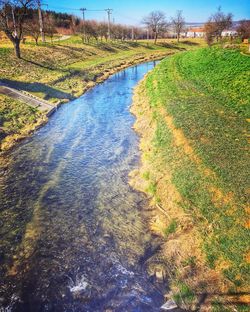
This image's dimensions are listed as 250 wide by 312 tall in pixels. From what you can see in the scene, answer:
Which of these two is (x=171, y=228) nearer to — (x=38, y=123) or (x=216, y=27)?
(x=38, y=123)

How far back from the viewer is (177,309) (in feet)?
31.5

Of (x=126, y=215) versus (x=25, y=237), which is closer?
(x=25, y=237)

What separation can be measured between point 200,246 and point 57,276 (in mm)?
5291

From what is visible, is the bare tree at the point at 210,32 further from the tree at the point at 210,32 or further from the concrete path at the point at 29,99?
the concrete path at the point at 29,99

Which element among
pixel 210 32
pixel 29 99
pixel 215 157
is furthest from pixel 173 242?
pixel 210 32

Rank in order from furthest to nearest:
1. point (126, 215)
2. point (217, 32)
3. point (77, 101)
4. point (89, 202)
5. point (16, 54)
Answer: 1. point (217, 32)
2. point (16, 54)
3. point (77, 101)
4. point (89, 202)
5. point (126, 215)

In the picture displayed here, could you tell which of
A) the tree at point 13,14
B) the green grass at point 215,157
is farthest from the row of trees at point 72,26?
the green grass at point 215,157

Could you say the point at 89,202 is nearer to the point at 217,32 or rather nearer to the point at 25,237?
the point at 25,237

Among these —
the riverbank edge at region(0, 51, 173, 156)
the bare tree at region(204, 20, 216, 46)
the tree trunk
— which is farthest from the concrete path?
the bare tree at region(204, 20, 216, 46)

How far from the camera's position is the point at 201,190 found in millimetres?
13625

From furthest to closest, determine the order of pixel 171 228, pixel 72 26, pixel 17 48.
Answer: pixel 72 26, pixel 17 48, pixel 171 228

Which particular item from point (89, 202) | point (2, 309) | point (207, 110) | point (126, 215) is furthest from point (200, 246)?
point (207, 110)

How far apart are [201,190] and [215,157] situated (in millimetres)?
2564

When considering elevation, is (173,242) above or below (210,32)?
below
